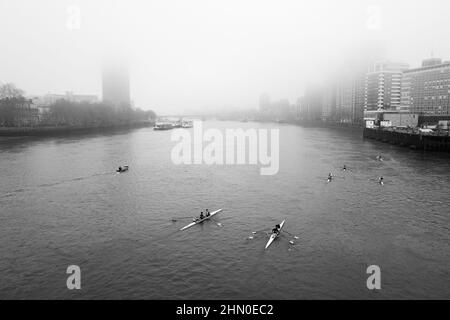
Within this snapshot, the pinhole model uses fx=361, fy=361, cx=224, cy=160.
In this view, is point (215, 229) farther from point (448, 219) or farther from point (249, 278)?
point (448, 219)

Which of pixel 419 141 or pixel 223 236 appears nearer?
pixel 223 236

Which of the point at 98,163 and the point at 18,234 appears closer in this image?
the point at 18,234

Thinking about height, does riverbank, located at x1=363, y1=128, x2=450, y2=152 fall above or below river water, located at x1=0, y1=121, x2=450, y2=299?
above

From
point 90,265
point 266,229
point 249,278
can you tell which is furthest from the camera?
point 266,229

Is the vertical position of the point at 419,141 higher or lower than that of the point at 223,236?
higher

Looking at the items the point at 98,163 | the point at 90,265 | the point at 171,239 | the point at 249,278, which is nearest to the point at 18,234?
the point at 90,265

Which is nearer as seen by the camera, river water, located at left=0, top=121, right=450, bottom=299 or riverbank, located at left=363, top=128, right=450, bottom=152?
river water, located at left=0, top=121, right=450, bottom=299

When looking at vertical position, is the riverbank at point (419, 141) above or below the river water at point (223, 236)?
above
